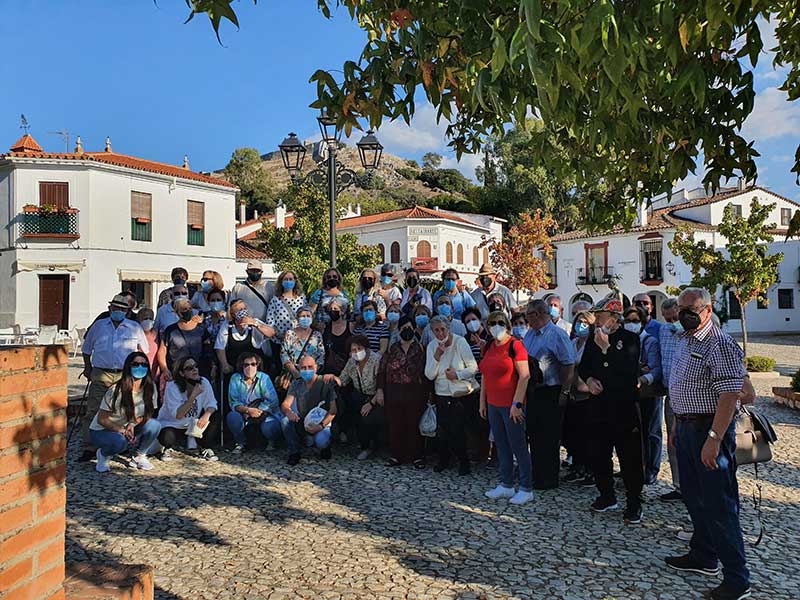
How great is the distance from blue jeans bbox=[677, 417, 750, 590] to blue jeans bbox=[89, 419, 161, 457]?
17.9 ft

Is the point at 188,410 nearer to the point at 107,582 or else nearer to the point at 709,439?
the point at 107,582

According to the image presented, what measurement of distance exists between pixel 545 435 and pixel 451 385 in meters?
1.15

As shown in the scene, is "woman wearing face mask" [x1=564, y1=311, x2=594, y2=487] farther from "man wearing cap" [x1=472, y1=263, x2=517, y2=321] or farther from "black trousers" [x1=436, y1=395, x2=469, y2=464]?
"man wearing cap" [x1=472, y1=263, x2=517, y2=321]

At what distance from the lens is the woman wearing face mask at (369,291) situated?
8312mm

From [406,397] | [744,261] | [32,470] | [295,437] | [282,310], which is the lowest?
[295,437]

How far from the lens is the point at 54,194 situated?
25656 millimetres

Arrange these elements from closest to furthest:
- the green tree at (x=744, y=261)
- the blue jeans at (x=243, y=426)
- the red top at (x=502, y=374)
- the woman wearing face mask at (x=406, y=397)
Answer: the red top at (x=502, y=374) < the woman wearing face mask at (x=406, y=397) < the blue jeans at (x=243, y=426) < the green tree at (x=744, y=261)

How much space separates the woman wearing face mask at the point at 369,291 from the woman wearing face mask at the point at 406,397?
3.85 ft

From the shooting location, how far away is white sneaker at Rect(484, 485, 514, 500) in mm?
5793

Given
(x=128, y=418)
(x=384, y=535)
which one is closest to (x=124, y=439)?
(x=128, y=418)

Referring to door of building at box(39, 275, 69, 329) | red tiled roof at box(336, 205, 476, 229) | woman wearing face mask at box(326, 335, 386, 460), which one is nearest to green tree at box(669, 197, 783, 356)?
woman wearing face mask at box(326, 335, 386, 460)

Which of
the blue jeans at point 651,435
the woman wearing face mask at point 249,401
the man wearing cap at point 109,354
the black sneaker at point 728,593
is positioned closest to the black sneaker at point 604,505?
the blue jeans at point 651,435

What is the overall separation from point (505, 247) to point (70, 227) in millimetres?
24141

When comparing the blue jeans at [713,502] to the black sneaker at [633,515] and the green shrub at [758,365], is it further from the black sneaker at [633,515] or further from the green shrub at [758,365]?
the green shrub at [758,365]
